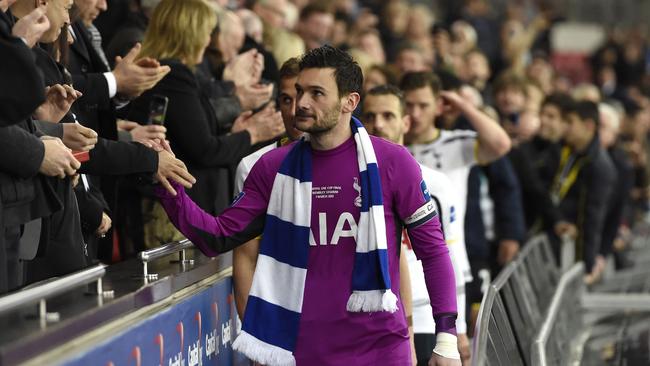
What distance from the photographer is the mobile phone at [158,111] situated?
6.13m

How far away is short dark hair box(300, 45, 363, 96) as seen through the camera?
5.13m

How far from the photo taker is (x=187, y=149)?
6.55 m

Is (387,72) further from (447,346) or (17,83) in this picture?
(17,83)

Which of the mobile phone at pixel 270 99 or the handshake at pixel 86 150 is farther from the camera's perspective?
the mobile phone at pixel 270 99

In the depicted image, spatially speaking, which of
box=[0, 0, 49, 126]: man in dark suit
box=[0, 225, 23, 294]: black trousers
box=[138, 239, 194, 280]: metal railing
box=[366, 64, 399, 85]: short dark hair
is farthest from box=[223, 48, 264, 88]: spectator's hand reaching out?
box=[0, 0, 49, 126]: man in dark suit

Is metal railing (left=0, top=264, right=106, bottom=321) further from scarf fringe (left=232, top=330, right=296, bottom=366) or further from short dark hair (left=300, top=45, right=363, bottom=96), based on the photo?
short dark hair (left=300, top=45, right=363, bottom=96)

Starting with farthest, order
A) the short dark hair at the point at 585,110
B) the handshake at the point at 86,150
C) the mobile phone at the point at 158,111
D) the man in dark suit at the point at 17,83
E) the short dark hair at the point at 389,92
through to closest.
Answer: the short dark hair at the point at 585,110, the short dark hair at the point at 389,92, the mobile phone at the point at 158,111, the handshake at the point at 86,150, the man in dark suit at the point at 17,83

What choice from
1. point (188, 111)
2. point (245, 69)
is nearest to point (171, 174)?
point (188, 111)

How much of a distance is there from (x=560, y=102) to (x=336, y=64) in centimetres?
800

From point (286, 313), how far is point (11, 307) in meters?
1.66

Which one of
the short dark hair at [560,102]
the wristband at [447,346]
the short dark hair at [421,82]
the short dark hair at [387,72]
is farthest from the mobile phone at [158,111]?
the short dark hair at [560,102]

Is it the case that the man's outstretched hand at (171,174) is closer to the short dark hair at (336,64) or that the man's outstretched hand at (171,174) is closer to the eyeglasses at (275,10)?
the short dark hair at (336,64)

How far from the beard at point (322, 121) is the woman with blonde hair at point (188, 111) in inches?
58.3

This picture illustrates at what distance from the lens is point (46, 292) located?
3.75 meters
